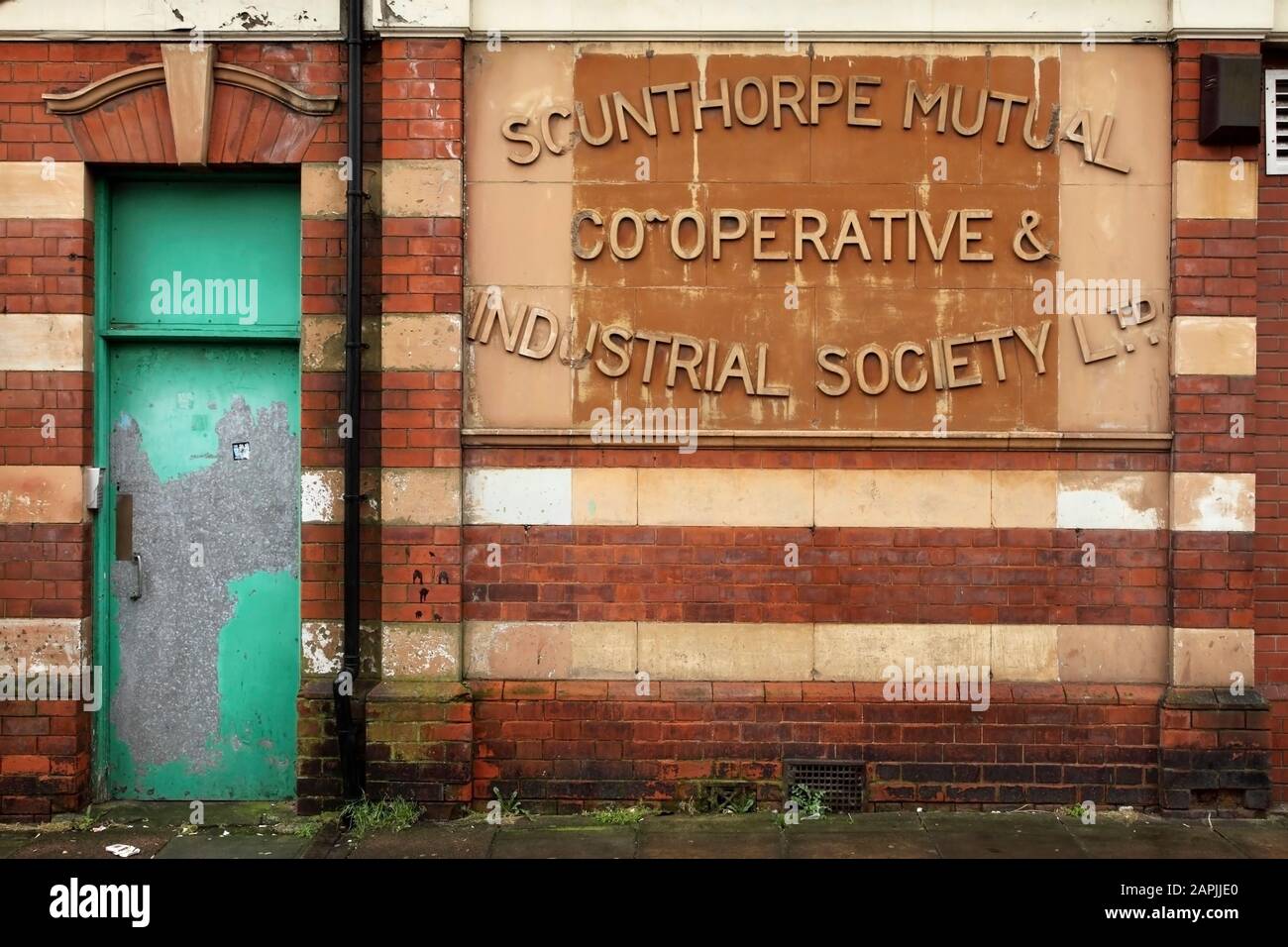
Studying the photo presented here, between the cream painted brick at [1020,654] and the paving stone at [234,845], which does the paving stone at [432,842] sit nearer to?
the paving stone at [234,845]

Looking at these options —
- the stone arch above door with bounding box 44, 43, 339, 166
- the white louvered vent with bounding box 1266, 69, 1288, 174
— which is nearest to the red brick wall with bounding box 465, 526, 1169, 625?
the white louvered vent with bounding box 1266, 69, 1288, 174

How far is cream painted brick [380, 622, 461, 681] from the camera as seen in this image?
6.74m

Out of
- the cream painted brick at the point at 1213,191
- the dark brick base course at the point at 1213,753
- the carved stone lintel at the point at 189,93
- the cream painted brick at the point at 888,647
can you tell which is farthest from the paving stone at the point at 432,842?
the cream painted brick at the point at 1213,191

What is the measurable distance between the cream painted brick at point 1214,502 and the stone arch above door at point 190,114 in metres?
5.30

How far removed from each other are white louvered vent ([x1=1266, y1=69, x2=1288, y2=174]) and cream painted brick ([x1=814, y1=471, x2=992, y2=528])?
2.41 metres

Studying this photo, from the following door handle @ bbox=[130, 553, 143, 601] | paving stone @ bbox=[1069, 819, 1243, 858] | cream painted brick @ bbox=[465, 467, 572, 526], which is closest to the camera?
paving stone @ bbox=[1069, 819, 1243, 858]

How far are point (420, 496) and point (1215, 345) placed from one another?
4541mm

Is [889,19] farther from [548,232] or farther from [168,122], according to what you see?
[168,122]

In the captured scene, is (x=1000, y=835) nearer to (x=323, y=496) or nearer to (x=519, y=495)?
(x=519, y=495)

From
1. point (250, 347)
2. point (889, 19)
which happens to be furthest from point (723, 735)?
point (889, 19)

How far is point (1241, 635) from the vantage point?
6703 millimetres

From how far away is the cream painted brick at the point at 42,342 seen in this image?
22.4 feet

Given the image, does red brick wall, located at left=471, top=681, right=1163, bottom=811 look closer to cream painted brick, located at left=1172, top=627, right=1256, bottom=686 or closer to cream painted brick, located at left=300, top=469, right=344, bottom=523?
cream painted brick, located at left=1172, top=627, right=1256, bottom=686

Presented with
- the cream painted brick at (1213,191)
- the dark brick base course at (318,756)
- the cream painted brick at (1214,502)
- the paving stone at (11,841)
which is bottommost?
the paving stone at (11,841)
